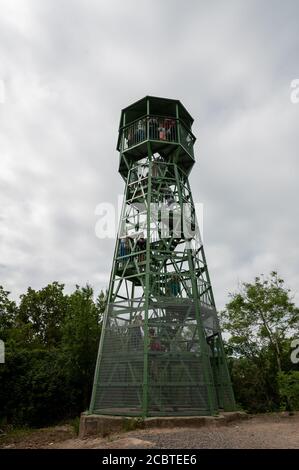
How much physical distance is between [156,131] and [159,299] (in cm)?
854

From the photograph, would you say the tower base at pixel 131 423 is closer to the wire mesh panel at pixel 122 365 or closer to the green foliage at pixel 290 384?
the wire mesh panel at pixel 122 365

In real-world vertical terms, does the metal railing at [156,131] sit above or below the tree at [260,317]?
above

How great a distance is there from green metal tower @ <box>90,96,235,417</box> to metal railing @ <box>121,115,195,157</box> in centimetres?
5

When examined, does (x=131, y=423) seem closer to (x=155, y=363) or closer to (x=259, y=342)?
(x=155, y=363)

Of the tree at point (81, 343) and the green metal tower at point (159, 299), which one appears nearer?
the green metal tower at point (159, 299)

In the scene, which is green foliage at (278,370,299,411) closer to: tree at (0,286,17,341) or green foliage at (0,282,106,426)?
green foliage at (0,282,106,426)

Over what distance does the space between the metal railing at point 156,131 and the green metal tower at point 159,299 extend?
0.05m

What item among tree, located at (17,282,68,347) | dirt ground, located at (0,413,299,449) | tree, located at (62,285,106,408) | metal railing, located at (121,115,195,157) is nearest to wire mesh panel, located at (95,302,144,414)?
dirt ground, located at (0,413,299,449)

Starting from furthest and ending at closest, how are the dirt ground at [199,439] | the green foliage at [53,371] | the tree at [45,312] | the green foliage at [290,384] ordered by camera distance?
1. the tree at [45,312]
2. the green foliage at [53,371]
3. the green foliage at [290,384]
4. the dirt ground at [199,439]

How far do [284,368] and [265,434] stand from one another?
1260cm

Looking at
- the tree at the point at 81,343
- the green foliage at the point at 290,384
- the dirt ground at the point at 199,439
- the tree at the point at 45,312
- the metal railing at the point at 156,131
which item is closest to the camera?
the dirt ground at the point at 199,439

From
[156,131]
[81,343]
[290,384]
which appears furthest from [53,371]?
[156,131]

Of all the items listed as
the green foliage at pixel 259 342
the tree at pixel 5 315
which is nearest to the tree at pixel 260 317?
the green foliage at pixel 259 342

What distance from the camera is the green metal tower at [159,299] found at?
11.7 metres
